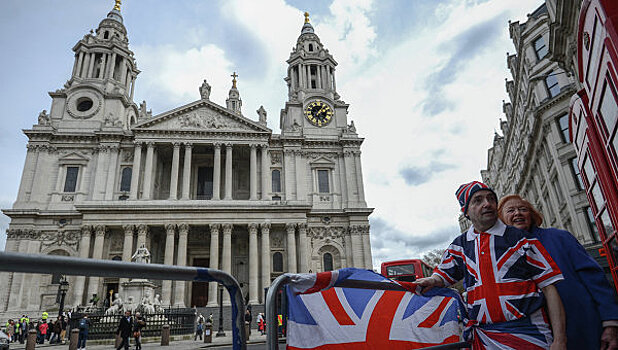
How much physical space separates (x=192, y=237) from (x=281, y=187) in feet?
32.9

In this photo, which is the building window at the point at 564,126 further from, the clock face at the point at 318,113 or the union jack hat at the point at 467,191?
the union jack hat at the point at 467,191

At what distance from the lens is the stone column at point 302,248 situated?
109 ft

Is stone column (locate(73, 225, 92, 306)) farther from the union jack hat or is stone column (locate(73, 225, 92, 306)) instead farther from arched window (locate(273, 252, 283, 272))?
the union jack hat

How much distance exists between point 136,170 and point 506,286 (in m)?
36.5

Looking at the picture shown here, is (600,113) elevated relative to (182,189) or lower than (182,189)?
lower

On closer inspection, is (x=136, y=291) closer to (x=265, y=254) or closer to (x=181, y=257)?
(x=181, y=257)

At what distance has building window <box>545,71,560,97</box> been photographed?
86.9 ft

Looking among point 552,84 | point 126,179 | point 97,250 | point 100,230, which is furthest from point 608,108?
point 126,179

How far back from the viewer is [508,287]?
261cm

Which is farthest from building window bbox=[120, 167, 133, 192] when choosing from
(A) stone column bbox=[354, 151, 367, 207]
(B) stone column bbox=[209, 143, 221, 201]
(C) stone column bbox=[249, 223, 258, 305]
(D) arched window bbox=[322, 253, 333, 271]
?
(A) stone column bbox=[354, 151, 367, 207]

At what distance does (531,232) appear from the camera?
10.5 ft

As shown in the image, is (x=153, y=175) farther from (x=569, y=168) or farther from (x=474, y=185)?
(x=474, y=185)

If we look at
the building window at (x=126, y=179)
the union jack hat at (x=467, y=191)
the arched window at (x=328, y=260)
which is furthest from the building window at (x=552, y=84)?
the building window at (x=126, y=179)

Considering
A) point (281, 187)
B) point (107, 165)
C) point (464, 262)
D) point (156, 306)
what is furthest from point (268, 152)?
point (464, 262)
